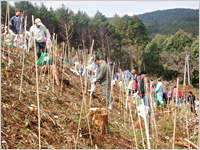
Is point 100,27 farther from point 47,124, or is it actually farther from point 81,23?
point 47,124

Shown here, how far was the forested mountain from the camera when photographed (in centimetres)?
7294

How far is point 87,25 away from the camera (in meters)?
24.4

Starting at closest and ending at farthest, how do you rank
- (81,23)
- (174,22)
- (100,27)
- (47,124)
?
(47,124)
(81,23)
(100,27)
(174,22)

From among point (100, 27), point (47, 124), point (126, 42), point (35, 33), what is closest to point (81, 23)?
point (100, 27)

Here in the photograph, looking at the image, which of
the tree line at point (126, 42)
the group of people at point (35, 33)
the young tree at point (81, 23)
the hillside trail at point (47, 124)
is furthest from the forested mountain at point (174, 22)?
→ the hillside trail at point (47, 124)

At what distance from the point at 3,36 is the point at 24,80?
223 centimetres

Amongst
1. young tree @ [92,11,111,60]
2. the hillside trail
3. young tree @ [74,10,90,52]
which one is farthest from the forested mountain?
the hillside trail

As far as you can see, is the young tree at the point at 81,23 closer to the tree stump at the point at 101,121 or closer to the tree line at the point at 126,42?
the tree line at the point at 126,42

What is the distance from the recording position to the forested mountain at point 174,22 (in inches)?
2872

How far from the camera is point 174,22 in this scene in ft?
408

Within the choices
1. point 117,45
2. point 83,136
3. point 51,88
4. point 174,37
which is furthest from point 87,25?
point 83,136

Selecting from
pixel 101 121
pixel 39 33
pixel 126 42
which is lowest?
pixel 101 121

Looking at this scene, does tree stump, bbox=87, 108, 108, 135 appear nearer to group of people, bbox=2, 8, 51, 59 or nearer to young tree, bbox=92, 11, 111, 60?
group of people, bbox=2, 8, 51, 59

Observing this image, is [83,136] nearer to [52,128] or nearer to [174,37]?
[52,128]
